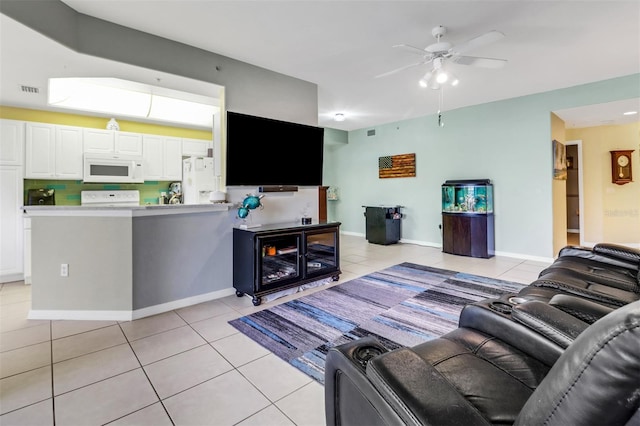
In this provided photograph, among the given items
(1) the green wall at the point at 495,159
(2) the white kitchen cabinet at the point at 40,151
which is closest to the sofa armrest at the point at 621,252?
(1) the green wall at the point at 495,159

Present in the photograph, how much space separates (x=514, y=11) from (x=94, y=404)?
169 inches

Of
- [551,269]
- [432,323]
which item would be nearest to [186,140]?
[432,323]

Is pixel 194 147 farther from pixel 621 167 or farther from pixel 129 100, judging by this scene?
pixel 621 167

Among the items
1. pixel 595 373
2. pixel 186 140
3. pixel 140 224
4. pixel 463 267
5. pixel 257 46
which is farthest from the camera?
pixel 186 140

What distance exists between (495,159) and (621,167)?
2.75m

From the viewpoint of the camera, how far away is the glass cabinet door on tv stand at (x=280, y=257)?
3244 millimetres

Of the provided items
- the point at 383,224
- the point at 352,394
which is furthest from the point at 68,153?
the point at 383,224

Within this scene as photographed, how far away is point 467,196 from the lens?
18.4ft

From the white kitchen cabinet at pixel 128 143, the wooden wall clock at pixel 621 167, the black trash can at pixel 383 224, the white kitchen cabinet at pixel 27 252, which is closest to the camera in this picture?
the white kitchen cabinet at pixel 27 252

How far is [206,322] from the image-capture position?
112 inches

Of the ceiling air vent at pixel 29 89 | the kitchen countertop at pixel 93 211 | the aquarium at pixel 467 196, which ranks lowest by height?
the kitchen countertop at pixel 93 211

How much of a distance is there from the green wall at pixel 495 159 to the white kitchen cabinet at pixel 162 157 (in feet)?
13.9

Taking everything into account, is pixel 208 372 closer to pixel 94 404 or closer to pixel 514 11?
pixel 94 404

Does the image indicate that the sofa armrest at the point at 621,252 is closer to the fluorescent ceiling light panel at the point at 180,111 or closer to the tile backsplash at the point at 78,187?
the fluorescent ceiling light panel at the point at 180,111
